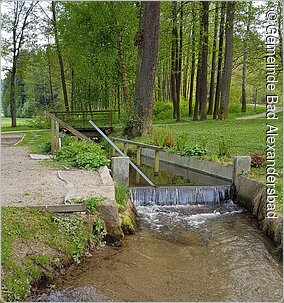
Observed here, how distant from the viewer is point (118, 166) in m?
7.63

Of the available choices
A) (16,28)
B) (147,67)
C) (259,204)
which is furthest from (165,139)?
(16,28)

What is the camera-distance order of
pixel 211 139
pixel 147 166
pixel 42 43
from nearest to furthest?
pixel 147 166 → pixel 211 139 → pixel 42 43

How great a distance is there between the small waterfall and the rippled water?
111cm

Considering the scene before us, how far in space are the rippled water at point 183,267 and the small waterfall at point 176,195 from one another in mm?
1108

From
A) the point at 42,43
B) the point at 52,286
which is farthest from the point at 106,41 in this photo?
the point at 52,286

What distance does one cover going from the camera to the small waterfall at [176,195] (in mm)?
7531

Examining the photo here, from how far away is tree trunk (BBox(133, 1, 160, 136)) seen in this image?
488 inches

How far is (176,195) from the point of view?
757cm

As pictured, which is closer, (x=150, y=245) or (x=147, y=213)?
(x=150, y=245)

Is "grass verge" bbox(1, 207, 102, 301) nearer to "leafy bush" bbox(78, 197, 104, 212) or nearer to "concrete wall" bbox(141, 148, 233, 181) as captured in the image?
"leafy bush" bbox(78, 197, 104, 212)

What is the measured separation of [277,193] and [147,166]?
4802mm

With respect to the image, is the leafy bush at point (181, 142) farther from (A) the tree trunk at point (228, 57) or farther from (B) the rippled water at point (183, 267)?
(A) the tree trunk at point (228, 57)

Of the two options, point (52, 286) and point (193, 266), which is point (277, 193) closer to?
point (193, 266)

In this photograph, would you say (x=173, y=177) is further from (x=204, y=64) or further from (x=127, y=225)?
(x=204, y=64)
